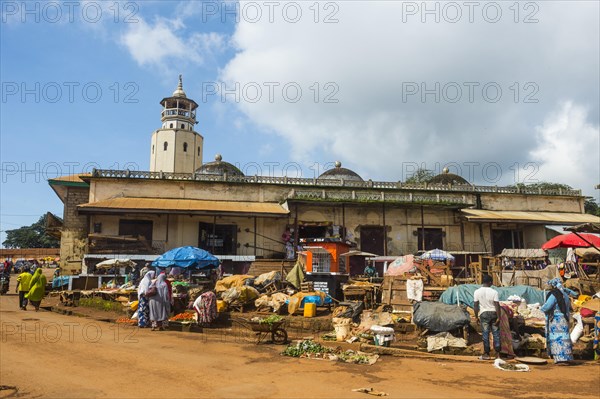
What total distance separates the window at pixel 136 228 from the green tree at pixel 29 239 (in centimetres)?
5406

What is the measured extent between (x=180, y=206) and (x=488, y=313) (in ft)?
57.0

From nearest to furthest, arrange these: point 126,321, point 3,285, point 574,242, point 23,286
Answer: point 126,321 < point 574,242 < point 23,286 < point 3,285

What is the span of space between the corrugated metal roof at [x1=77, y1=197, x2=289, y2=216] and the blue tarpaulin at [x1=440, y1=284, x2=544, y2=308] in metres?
13.1

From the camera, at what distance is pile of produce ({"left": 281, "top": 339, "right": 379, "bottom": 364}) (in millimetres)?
8938

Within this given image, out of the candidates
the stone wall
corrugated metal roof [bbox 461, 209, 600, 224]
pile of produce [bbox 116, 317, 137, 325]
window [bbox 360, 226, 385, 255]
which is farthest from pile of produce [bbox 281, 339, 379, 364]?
the stone wall

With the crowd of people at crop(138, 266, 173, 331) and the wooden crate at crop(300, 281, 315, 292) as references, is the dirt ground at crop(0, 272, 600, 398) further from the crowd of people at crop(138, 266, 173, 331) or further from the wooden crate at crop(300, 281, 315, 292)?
the wooden crate at crop(300, 281, 315, 292)

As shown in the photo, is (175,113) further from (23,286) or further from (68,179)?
(23,286)

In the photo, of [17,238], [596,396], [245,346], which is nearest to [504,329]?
[596,396]

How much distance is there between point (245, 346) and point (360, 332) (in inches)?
110

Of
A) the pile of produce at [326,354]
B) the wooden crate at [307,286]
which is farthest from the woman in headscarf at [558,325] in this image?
the wooden crate at [307,286]

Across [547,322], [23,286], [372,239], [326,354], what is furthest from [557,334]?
[372,239]

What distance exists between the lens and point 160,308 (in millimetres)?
12648

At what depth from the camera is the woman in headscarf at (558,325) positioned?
885 centimetres

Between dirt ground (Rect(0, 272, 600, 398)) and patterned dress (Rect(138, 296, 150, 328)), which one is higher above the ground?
patterned dress (Rect(138, 296, 150, 328))
